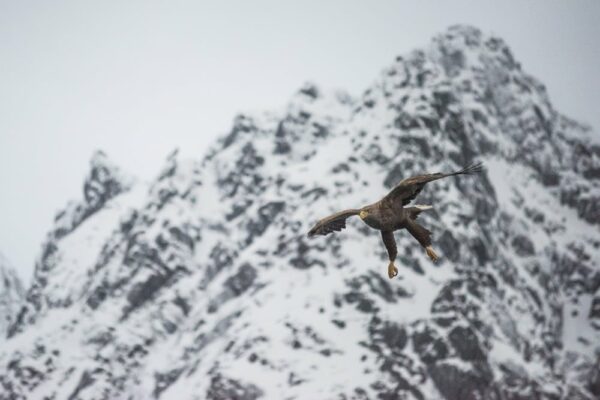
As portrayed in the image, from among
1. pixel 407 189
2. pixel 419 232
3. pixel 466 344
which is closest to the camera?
pixel 407 189

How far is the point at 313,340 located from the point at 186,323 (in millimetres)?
45352

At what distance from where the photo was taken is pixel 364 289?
468ft

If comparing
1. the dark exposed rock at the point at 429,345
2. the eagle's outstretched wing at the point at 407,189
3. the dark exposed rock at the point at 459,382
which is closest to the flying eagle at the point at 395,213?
the eagle's outstretched wing at the point at 407,189

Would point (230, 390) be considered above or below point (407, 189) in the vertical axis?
A: above

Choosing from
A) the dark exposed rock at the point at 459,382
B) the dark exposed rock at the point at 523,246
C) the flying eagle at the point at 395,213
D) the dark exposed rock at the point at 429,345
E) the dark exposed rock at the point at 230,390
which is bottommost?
the flying eagle at the point at 395,213

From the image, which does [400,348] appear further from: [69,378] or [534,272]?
[69,378]

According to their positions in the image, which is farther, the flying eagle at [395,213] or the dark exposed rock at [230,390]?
the dark exposed rock at [230,390]

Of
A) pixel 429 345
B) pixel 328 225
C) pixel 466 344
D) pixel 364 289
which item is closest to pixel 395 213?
pixel 328 225

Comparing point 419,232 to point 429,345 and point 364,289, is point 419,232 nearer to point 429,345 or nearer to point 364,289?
point 429,345

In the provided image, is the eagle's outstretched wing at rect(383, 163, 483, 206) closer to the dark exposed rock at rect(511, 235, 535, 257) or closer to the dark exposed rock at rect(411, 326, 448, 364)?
the dark exposed rock at rect(411, 326, 448, 364)

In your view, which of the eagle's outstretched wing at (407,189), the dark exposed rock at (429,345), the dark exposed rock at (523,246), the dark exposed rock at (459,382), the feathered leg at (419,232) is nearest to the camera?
the eagle's outstretched wing at (407,189)

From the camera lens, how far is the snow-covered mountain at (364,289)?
131125 mm

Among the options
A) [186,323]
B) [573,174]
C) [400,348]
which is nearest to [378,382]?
[400,348]

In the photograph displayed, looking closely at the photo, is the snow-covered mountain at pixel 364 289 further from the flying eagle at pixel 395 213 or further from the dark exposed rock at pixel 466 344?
the flying eagle at pixel 395 213
